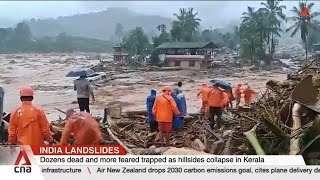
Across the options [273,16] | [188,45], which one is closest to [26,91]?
[188,45]

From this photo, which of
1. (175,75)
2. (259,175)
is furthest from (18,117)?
(259,175)

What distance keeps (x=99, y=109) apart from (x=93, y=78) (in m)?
0.26

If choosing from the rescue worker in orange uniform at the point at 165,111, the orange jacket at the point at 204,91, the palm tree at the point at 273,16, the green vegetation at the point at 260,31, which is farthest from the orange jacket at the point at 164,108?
the palm tree at the point at 273,16

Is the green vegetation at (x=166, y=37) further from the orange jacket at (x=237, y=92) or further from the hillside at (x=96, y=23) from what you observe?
the orange jacket at (x=237, y=92)

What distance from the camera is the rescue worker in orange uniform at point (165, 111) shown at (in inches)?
163

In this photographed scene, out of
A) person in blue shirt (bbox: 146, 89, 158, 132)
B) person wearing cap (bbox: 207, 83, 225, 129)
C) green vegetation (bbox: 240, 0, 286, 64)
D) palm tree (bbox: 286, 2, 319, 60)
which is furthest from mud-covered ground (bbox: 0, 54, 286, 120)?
palm tree (bbox: 286, 2, 319, 60)

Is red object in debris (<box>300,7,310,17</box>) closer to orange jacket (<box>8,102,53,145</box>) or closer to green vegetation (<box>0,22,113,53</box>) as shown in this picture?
green vegetation (<box>0,22,113,53</box>)

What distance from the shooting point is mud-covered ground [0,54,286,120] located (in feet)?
13.1

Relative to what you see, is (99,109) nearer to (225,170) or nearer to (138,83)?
(138,83)

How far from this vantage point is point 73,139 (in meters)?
3.68

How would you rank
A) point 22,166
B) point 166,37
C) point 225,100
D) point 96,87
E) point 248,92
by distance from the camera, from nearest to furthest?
point 22,166, point 96,87, point 166,37, point 248,92, point 225,100

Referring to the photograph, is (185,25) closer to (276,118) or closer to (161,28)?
(161,28)

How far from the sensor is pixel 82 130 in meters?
3.68

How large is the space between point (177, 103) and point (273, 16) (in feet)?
3.50
